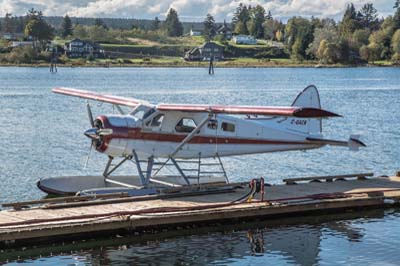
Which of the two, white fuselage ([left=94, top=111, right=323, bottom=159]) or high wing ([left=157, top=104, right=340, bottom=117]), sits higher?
high wing ([left=157, top=104, right=340, bottom=117])

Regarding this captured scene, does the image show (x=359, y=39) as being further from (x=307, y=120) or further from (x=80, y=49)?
(x=307, y=120)

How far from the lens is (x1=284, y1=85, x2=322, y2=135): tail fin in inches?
721

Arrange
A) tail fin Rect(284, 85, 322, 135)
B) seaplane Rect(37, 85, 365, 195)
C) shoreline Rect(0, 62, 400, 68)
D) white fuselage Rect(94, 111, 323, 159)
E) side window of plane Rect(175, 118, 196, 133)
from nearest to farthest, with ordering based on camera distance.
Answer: seaplane Rect(37, 85, 365, 195) → white fuselage Rect(94, 111, 323, 159) → side window of plane Rect(175, 118, 196, 133) → tail fin Rect(284, 85, 322, 135) → shoreline Rect(0, 62, 400, 68)

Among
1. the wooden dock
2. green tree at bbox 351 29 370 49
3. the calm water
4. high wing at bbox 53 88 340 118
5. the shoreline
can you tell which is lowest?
the shoreline

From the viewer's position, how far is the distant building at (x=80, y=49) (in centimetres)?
16068

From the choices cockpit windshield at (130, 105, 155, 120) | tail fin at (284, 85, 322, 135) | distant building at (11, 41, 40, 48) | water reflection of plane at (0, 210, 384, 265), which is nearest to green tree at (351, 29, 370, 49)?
distant building at (11, 41, 40, 48)

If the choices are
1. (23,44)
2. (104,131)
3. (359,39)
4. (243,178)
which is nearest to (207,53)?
(359,39)

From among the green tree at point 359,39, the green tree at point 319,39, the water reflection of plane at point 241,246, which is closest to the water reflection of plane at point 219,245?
the water reflection of plane at point 241,246

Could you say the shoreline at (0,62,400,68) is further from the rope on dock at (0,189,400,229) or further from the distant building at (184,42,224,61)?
the rope on dock at (0,189,400,229)

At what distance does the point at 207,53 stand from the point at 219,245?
15785 centimetres

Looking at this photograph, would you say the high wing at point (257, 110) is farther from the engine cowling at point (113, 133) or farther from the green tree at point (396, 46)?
the green tree at point (396, 46)

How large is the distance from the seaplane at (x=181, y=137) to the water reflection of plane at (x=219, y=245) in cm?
221

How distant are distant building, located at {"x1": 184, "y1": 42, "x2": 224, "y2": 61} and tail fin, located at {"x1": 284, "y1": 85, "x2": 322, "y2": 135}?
14992cm

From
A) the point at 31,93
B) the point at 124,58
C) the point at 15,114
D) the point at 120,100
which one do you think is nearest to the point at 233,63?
the point at 124,58
